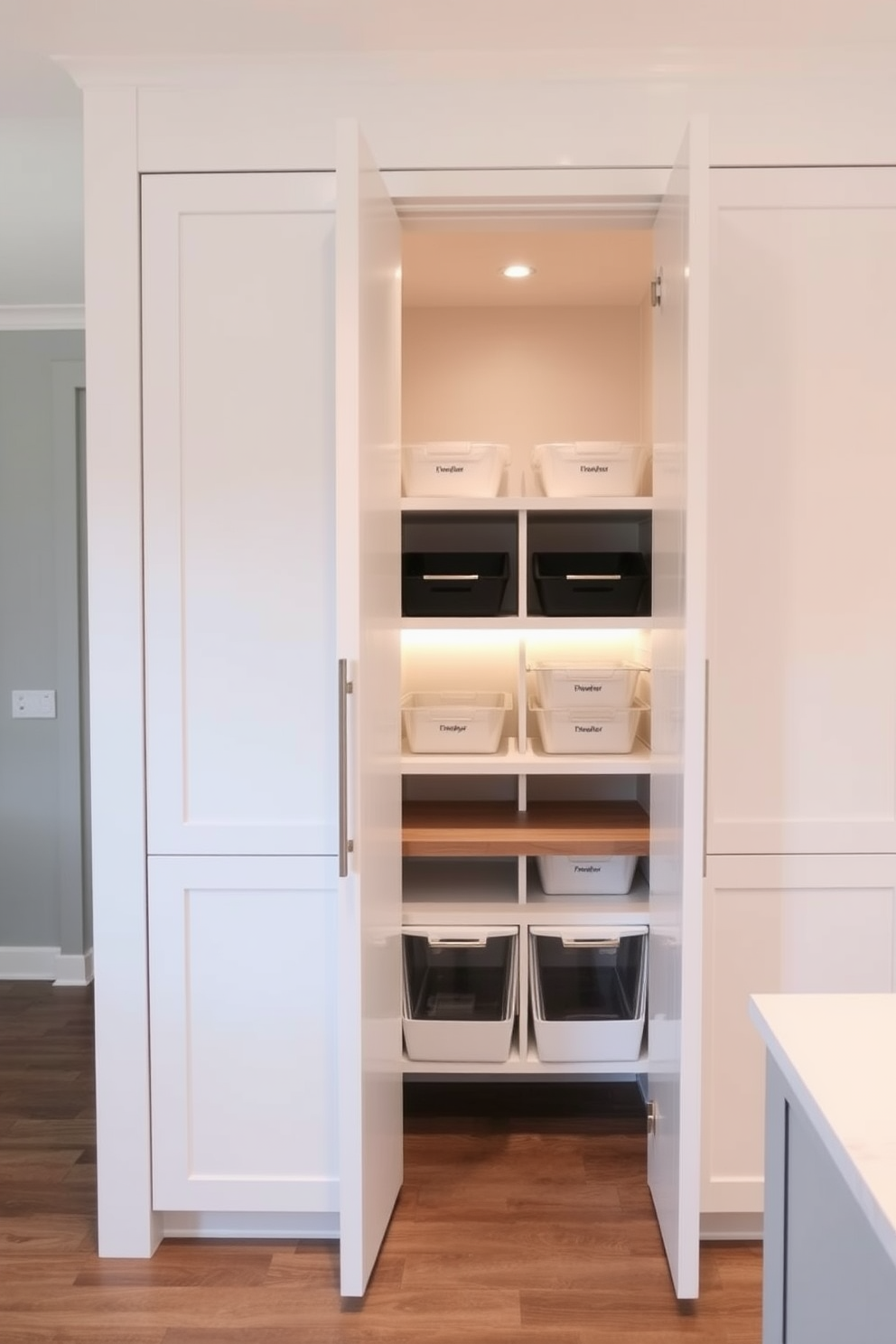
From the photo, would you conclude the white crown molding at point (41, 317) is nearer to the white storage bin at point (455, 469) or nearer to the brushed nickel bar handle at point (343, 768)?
the white storage bin at point (455, 469)

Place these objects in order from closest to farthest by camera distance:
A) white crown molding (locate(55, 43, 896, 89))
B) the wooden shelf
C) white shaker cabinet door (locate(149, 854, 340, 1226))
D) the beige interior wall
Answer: white crown molding (locate(55, 43, 896, 89)) < white shaker cabinet door (locate(149, 854, 340, 1226)) < the wooden shelf < the beige interior wall

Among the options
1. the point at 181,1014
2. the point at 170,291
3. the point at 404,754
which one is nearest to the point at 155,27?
the point at 170,291

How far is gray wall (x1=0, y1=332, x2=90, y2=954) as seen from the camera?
3.93 m

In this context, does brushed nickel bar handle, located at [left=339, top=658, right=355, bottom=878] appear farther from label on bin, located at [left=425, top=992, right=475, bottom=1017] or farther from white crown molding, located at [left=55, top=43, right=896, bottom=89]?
white crown molding, located at [left=55, top=43, right=896, bottom=89]

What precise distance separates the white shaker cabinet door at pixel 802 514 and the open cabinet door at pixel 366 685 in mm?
682

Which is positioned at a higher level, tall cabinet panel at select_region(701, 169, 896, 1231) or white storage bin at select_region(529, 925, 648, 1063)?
tall cabinet panel at select_region(701, 169, 896, 1231)

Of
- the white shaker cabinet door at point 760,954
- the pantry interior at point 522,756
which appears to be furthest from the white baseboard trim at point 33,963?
the white shaker cabinet door at point 760,954

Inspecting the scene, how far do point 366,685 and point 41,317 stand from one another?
2.68 metres

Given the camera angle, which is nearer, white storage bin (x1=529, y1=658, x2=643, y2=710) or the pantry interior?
the pantry interior

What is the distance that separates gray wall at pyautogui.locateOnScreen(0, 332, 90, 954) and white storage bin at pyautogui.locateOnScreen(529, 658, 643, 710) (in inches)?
82.0

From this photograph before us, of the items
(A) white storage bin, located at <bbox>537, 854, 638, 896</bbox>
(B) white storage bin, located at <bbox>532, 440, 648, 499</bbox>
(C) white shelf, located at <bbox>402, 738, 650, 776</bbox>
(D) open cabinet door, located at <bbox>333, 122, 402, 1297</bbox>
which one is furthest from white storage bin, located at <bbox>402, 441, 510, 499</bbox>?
(A) white storage bin, located at <bbox>537, 854, 638, 896</bbox>

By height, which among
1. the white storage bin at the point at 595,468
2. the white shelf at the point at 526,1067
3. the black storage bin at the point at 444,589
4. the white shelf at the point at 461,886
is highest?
the white storage bin at the point at 595,468

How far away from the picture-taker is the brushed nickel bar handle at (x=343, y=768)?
1.87 metres

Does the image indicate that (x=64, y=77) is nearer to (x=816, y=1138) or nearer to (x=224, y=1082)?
(x=224, y=1082)
